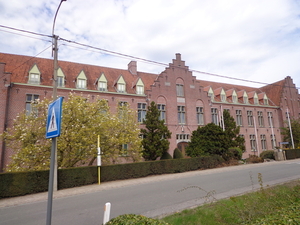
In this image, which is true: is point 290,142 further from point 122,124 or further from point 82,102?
point 82,102

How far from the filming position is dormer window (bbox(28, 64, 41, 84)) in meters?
22.5

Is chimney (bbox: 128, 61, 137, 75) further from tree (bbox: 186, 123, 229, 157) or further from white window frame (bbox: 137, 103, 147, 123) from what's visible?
tree (bbox: 186, 123, 229, 157)

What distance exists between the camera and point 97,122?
53.1 feet

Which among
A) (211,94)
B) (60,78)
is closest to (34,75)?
(60,78)

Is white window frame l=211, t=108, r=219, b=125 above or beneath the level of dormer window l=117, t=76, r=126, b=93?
beneath

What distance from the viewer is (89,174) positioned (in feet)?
47.4

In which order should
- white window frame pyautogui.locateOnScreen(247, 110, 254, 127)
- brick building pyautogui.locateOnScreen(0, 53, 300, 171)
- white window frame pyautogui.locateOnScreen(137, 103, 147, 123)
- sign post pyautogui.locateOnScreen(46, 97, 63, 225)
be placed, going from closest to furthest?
sign post pyautogui.locateOnScreen(46, 97, 63, 225), brick building pyautogui.locateOnScreen(0, 53, 300, 171), white window frame pyautogui.locateOnScreen(137, 103, 147, 123), white window frame pyautogui.locateOnScreen(247, 110, 254, 127)

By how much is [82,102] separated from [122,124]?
161 inches

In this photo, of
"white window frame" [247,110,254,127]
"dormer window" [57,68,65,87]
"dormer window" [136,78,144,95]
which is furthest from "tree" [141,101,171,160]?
"white window frame" [247,110,254,127]

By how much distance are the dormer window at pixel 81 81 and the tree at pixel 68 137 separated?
8.68 meters

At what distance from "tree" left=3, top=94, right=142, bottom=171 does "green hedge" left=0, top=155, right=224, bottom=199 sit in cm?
140

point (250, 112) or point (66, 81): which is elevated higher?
point (66, 81)

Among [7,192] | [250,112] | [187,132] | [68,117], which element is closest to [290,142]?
[250,112]

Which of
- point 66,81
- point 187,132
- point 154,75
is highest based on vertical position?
point 154,75
